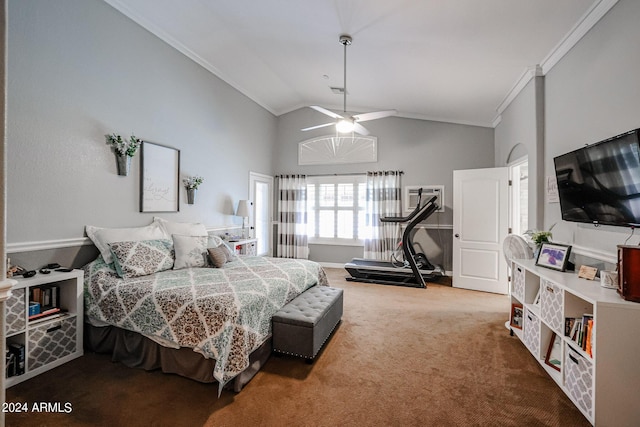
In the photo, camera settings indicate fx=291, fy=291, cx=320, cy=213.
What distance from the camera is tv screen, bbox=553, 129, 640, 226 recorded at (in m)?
1.86

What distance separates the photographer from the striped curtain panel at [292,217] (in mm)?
6387

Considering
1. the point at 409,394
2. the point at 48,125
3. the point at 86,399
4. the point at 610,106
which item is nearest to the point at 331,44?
the point at 610,106

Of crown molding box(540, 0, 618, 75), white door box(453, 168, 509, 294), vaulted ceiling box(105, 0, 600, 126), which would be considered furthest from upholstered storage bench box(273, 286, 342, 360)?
crown molding box(540, 0, 618, 75)

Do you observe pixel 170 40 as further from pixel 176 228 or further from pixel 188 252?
pixel 188 252

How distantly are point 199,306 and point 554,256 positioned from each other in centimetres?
300

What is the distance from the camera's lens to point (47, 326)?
2.35m

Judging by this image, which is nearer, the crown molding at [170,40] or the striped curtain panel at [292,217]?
the crown molding at [170,40]

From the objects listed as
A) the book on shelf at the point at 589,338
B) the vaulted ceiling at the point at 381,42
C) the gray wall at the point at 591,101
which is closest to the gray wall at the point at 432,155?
the vaulted ceiling at the point at 381,42

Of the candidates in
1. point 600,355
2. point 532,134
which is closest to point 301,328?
point 600,355

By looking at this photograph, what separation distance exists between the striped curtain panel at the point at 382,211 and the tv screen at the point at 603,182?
3.15 meters

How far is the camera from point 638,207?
1.84 m

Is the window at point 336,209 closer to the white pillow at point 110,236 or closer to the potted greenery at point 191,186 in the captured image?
the potted greenery at point 191,186

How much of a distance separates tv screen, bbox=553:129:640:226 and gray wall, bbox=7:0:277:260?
14.4ft

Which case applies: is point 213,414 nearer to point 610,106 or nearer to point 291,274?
point 291,274
